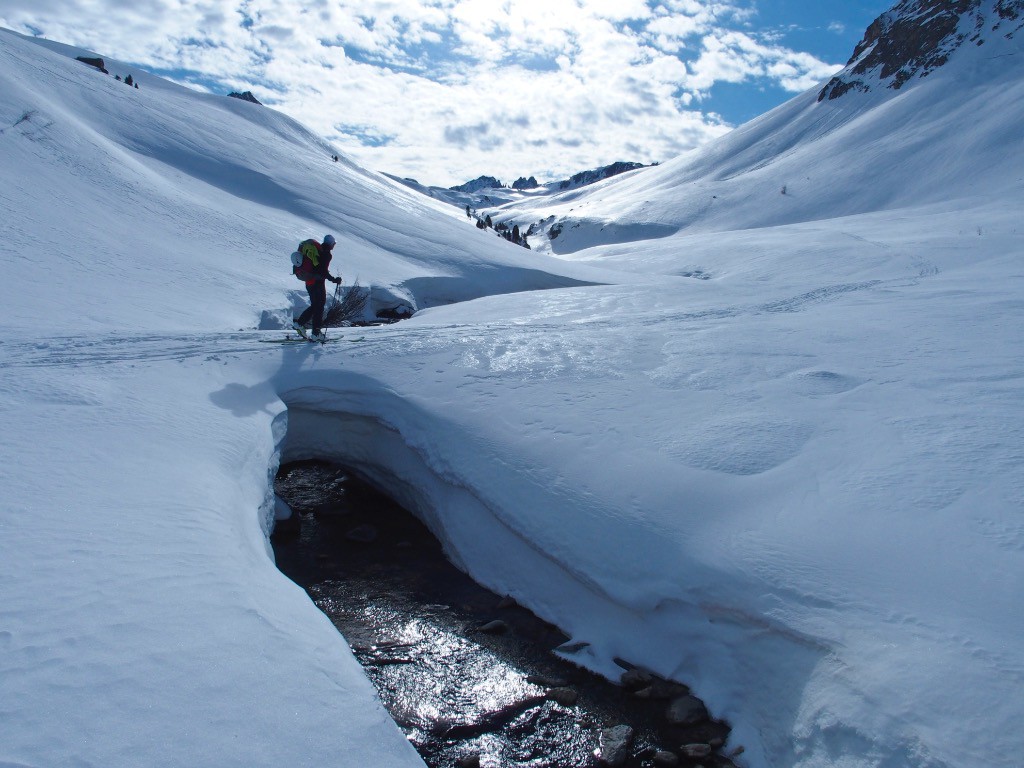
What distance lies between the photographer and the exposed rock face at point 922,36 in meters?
47.8

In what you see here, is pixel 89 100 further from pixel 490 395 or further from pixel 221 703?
pixel 221 703

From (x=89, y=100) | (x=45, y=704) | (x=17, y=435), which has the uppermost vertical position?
(x=89, y=100)

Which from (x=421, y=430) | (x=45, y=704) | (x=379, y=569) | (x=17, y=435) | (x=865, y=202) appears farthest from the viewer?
(x=865, y=202)

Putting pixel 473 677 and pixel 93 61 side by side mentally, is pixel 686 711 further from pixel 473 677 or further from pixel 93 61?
pixel 93 61

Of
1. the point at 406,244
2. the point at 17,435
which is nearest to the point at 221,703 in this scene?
the point at 17,435

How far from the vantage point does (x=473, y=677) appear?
4875 mm

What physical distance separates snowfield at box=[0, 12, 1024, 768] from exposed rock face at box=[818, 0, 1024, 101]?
45.1m

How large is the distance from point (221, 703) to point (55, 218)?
11081mm

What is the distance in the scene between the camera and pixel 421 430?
699 centimetres

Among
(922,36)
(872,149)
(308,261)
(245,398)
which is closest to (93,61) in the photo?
(308,261)

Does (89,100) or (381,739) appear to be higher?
(89,100)

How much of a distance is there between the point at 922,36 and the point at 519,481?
60.1m

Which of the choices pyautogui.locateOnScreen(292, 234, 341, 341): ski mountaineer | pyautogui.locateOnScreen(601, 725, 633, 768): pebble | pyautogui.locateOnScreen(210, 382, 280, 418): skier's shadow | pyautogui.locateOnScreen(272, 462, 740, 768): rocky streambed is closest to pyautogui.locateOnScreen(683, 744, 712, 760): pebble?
pyautogui.locateOnScreen(272, 462, 740, 768): rocky streambed

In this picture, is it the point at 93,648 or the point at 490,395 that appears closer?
the point at 93,648
